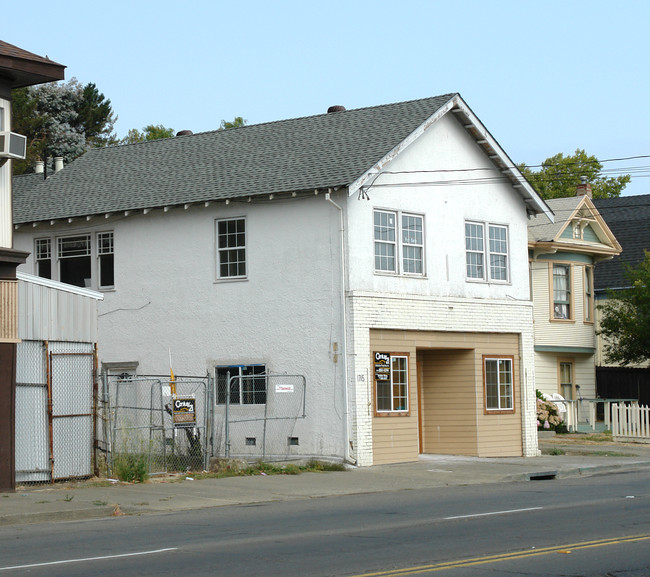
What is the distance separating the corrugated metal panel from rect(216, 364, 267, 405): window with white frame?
4650mm

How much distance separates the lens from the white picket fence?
103 feet

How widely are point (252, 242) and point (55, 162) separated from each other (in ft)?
31.4

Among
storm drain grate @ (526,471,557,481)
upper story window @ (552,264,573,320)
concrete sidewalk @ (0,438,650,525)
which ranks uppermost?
upper story window @ (552,264,573,320)

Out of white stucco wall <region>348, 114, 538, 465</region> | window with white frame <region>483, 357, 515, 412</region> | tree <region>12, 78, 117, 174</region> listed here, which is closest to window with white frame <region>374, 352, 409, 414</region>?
white stucco wall <region>348, 114, 538, 465</region>

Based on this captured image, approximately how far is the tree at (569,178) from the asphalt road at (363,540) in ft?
144

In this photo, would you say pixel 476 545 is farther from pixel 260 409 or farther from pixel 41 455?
pixel 260 409

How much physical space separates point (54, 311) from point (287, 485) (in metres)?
5.36

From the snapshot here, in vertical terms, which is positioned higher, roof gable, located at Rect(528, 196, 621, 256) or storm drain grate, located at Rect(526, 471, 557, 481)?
roof gable, located at Rect(528, 196, 621, 256)

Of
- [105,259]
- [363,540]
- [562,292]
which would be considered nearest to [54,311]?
[105,259]

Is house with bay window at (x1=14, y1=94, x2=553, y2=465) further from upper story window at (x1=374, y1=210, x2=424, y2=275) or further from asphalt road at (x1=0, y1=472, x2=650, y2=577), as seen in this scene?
asphalt road at (x1=0, y1=472, x2=650, y2=577)

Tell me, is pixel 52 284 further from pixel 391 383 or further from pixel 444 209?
pixel 444 209

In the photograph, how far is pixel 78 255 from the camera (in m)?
27.6

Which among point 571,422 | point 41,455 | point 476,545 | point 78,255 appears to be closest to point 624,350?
point 571,422

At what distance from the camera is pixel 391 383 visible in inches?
968
